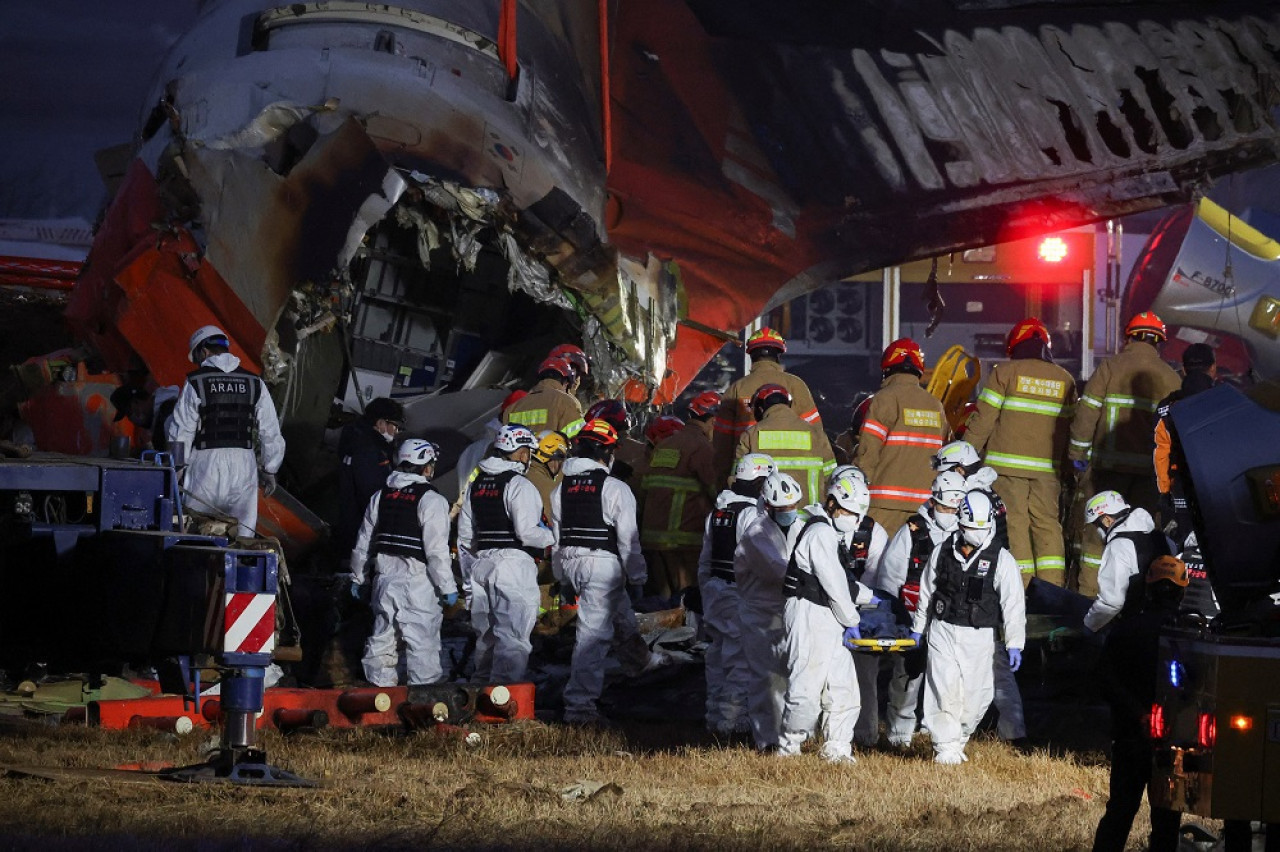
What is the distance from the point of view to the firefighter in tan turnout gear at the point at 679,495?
41.8 ft

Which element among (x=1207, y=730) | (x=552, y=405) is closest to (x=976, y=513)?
(x=1207, y=730)

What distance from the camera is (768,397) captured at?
11469mm

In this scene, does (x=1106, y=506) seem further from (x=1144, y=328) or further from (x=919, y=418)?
(x=1144, y=328)

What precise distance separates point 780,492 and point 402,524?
3053mm

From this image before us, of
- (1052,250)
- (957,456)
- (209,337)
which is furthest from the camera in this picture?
(1052,250)

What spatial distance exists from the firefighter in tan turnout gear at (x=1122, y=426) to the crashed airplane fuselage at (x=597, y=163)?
3.94 m

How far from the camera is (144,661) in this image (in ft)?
24.8

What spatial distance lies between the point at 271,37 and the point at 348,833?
A: 811cm

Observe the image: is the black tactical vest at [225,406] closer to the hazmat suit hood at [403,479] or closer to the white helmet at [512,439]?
the hazmat suit hood at [403,479]

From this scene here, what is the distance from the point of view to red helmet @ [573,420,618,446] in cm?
1085

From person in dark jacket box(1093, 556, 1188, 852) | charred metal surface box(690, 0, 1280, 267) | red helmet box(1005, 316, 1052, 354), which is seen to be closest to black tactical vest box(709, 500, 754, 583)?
red helmet box(1005, 316, 1052, 354)

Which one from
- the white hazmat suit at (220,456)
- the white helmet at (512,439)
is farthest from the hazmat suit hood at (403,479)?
the white hazmat suit at (220,456)

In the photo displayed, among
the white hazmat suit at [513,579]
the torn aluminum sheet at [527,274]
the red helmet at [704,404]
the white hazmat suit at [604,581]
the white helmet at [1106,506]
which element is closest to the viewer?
the white helmet at [1106,506]

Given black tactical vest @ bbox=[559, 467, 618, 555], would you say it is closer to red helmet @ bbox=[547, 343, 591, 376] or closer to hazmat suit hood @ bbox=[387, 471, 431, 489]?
hazmat suit hood @ bbox=[387, 471, 431, 489]
